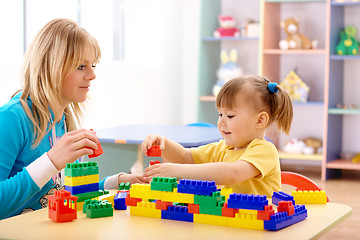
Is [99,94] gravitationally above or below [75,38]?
below

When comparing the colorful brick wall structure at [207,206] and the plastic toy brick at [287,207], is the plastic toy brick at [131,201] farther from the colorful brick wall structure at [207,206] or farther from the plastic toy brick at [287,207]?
the plastic toy brick at [287,207]

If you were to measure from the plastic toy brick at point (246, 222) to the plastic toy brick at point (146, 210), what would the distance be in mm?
168

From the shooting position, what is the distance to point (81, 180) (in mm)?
1287

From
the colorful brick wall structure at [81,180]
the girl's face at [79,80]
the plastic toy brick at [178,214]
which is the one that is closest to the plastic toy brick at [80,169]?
the colorful brick wall structure at [81,180]

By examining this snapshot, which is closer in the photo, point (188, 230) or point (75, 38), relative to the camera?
point (188, 230)

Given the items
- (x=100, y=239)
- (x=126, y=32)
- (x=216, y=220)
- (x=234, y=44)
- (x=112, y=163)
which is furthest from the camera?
(x=234, y=44)

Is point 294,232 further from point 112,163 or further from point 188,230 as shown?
point 112,163

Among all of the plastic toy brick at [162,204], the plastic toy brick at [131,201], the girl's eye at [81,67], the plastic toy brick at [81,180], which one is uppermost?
the girl's eye at [81,67]

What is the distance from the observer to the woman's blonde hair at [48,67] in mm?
1496

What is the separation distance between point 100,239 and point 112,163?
1.62 m

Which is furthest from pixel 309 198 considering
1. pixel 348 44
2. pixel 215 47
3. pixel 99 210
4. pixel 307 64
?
pixel 215 47

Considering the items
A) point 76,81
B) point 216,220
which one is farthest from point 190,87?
point 216,220

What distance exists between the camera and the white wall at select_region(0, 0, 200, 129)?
3.58 metres

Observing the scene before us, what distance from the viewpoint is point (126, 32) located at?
15.0 feet
